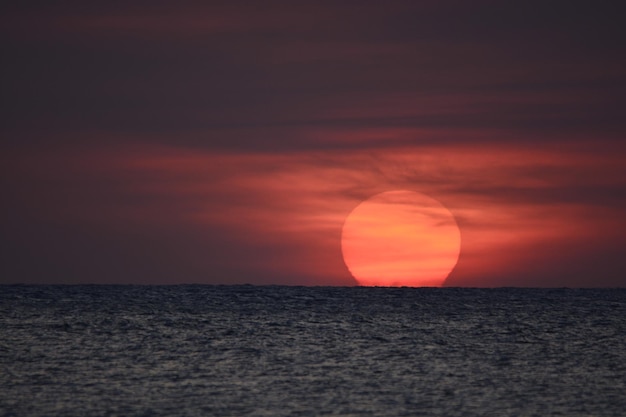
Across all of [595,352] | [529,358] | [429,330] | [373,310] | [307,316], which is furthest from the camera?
[373,310]

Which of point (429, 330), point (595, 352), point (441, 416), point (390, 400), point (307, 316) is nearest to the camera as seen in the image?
point (441, 416)

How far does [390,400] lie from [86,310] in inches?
2652

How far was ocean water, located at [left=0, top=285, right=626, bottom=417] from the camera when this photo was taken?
41.2 metres

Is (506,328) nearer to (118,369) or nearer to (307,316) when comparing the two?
(307,316)

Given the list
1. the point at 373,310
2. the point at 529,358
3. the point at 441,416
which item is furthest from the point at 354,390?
the point at 373,310

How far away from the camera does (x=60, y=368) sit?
5291 centimetres

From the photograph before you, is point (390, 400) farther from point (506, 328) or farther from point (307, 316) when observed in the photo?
point (307, 316)

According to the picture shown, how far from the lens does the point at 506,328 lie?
8719 cm

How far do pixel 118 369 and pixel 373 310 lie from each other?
64.0m

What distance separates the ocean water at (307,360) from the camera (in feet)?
135

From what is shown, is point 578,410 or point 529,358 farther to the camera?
point 529,358

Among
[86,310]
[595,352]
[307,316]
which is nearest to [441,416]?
[595,352]

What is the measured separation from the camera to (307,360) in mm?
58406

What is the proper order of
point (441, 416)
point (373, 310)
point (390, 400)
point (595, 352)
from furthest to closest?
point (373, 310) → point (595, 352) → point (390, 400) → point (441, 416)
